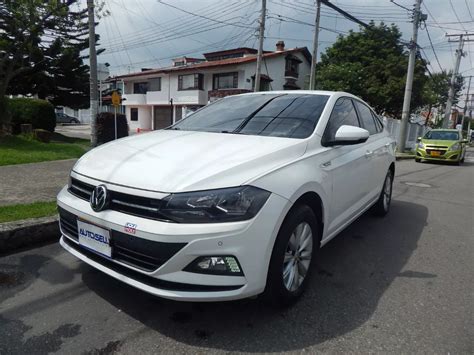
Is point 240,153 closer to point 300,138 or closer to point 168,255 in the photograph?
point 300,138

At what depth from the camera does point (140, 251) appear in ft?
6.93

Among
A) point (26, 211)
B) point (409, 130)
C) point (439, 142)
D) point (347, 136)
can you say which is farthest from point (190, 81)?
point (347, 136)

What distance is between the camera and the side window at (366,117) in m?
4.22

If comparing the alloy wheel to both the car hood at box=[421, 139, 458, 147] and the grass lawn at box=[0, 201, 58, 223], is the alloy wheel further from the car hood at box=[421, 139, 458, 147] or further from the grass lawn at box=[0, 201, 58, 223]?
the car hood at box=[421, 139, 458, 147]

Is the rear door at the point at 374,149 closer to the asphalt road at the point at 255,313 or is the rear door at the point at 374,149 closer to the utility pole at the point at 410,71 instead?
the asphalt road at the point at 255,313

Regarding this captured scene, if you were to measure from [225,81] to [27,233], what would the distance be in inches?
1144

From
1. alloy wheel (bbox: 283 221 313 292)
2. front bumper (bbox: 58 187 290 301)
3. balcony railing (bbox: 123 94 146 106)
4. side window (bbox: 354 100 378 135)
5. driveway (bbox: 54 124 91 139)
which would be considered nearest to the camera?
front bumper (bbox: 58 187 290 301)

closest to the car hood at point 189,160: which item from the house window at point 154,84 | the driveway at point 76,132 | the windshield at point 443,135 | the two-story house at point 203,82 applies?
the windshield at point 443,135

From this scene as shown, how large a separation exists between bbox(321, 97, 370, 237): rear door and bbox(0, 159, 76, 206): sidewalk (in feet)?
12.4

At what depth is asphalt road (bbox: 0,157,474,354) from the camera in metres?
2.20

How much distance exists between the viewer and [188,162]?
7.73 feet

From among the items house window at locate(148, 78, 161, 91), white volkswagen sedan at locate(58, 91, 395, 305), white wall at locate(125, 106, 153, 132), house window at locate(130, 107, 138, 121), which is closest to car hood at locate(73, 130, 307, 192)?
white volkswagen sedan at locate(58, 91, 395, 305)

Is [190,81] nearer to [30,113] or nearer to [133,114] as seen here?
[133,114]

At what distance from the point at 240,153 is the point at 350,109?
1.95 m
